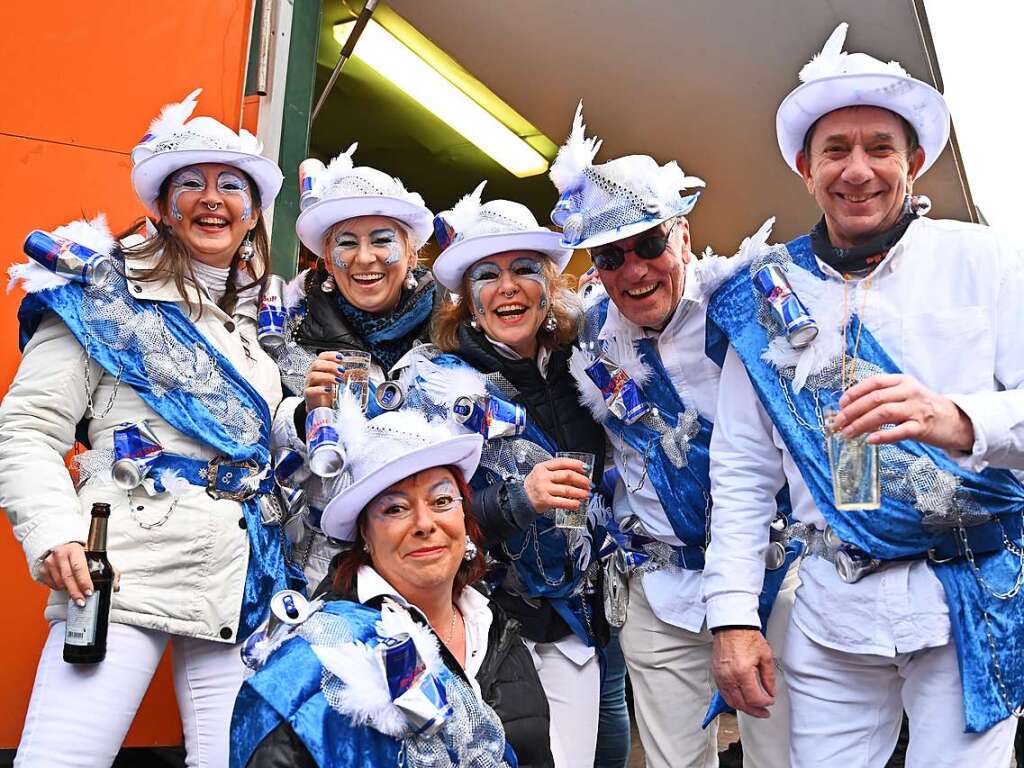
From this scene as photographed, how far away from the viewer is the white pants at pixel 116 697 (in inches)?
100

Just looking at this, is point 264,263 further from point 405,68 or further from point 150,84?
point 405,68

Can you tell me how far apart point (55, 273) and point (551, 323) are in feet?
5.11

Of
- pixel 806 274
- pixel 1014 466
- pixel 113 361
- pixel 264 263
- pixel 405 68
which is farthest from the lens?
pixel 405 68

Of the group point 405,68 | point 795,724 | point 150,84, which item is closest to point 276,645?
point 795,724

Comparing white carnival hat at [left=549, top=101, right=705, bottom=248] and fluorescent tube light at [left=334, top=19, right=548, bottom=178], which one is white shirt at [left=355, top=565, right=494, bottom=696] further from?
fluorescent tube light at [left=334, top=19, right=548, bottom=178]

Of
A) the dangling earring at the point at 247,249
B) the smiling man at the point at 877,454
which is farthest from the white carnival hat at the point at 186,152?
the smiling man at the point at 877,454

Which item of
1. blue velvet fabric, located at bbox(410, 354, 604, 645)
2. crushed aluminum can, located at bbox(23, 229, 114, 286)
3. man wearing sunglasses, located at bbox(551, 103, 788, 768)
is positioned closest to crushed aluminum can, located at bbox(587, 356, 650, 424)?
man wearing sunglasses, located at bbox(551, 103, 788, 768)

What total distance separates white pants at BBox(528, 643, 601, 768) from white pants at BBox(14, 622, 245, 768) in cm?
92

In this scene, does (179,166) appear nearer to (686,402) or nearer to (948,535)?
(686,402)

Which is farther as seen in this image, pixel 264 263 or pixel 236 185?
pixel 264 263

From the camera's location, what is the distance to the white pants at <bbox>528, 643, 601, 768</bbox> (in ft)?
9.95

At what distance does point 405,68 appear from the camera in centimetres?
720

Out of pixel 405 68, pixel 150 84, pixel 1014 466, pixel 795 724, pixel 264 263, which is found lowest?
pixel 795 724

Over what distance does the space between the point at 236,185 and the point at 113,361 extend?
0.73m
